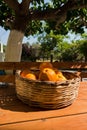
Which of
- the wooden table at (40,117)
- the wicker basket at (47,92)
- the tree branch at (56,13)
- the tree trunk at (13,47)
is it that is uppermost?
the tree branch at (56,13)

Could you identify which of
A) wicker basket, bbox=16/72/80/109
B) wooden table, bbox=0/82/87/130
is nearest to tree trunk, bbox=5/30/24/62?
wooden table, bbox=0/82/87/130

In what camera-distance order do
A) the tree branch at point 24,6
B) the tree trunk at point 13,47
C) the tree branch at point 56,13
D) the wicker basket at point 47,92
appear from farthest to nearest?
the tree trunk at point 13,47
the tree branch at point 56,13
the tree branch at point 24,6
the wicker basket at point 47,92

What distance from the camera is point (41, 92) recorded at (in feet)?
3.74

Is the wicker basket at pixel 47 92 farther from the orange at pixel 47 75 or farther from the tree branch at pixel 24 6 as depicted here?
the tree branch at pixel 24 6

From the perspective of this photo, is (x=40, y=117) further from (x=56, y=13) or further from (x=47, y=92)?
(x=56, y=13)

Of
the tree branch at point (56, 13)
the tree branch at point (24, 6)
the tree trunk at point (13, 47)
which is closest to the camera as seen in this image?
the tree branch at point (24, 6)

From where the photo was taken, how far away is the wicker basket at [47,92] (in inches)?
44.4

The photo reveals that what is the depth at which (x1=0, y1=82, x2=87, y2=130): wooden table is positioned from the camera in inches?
39.9

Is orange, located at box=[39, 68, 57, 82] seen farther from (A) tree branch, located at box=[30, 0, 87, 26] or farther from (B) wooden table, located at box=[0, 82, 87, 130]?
(A) tree branch, located at box=[30, 0, 87, 26]

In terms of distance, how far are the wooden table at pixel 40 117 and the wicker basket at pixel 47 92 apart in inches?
1.2

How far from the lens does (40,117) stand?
1.10 meters

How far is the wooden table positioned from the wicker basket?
31 mm

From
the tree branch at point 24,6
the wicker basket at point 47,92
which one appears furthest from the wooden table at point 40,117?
the tree branch at point 24,6

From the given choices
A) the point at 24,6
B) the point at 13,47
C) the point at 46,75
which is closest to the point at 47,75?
the point at 46,75
